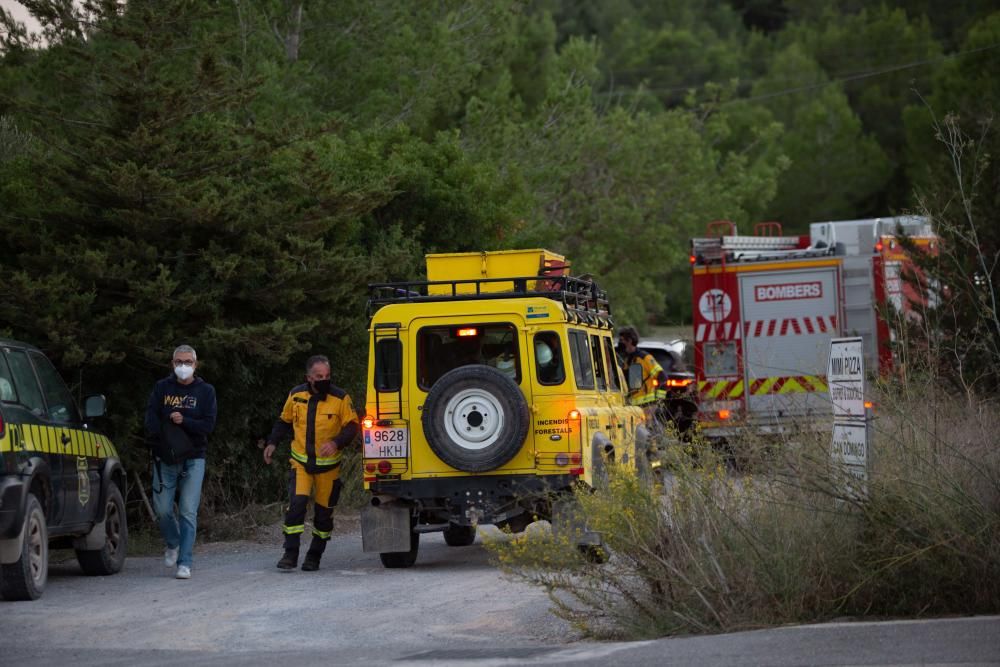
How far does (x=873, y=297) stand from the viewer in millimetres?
20453

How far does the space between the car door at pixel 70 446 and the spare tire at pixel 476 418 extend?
2884 millimetres

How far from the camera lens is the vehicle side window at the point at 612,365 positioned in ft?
47.3

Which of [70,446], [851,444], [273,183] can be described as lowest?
[851,444]

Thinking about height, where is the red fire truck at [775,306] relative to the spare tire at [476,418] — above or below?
above

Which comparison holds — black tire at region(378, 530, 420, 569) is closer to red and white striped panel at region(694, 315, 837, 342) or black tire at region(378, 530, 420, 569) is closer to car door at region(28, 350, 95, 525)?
car door at region(28, 350, 95, 525)

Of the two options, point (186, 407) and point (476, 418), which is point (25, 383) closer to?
point (186, 407)

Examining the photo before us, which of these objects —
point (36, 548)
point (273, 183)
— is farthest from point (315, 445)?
point (273, 183)

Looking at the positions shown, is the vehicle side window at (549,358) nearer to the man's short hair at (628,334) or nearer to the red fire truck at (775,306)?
the man's short hair at (628,334)

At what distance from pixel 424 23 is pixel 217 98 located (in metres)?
13.6

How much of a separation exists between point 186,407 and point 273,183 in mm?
3601

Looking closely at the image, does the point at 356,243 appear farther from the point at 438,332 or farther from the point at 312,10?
the point at 312,10

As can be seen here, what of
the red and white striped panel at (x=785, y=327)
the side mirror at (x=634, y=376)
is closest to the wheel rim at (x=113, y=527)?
the side mirror at (x=634, y=376)

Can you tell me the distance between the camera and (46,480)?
458 inches

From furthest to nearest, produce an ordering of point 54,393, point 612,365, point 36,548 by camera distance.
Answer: point 612,365 < point 54,393 < point 36,548
